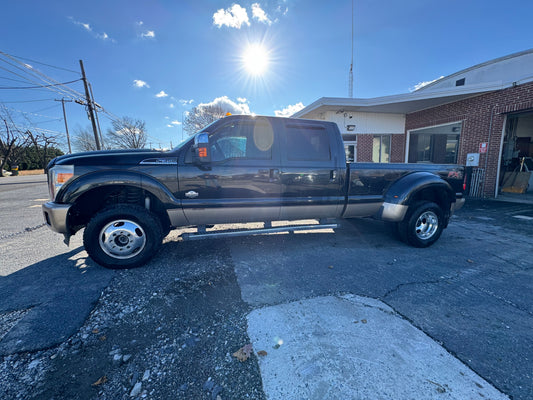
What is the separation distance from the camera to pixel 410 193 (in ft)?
13.0

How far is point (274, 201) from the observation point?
143 inches

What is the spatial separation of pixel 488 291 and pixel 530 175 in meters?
11.9

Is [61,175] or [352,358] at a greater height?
[61,175]

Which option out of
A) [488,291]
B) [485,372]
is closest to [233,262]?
[485,372]

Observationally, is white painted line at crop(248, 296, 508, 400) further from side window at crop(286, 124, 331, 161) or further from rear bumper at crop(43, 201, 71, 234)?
rear bumper at crop(43, 201, 71, 234)

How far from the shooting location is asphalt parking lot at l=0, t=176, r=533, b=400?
1590 mm

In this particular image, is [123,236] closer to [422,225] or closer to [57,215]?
[57,215]

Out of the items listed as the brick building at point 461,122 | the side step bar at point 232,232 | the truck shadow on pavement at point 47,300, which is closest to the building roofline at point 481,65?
the brick building at point 461,122

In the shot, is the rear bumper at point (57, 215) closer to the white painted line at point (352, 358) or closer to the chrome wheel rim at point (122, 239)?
the chrome wheel rim at point (122, 239)

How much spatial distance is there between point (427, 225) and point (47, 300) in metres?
5.56

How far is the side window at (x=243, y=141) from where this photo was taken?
345cm

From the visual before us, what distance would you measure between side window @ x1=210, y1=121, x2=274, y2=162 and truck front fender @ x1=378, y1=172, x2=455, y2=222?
2243mm

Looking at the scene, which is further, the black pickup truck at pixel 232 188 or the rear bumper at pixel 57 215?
the black pickup truck at pixel 232 188

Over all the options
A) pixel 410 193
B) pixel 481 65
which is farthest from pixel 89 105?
pixel 481 65
